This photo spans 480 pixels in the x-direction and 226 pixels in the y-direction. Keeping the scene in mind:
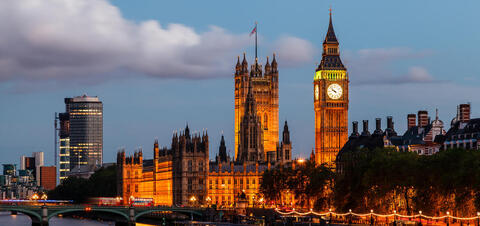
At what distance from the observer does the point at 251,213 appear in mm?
170125

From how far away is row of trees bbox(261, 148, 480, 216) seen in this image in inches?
4611

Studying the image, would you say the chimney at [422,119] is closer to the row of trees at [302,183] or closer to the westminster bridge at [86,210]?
the row of trees at [302,183]

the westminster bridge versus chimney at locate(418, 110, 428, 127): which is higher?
chimney at locate(418, 110, 428, 127)

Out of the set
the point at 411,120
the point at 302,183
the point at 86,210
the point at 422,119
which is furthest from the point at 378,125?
the point at 86,210

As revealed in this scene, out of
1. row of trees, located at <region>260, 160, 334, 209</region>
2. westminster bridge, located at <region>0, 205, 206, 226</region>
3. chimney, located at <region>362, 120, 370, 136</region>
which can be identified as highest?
chimney, located at <region>362, 120, 370, 136</region>

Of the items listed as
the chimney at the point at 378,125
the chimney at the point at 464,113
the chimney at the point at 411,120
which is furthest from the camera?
the chimney at the point at 378,125

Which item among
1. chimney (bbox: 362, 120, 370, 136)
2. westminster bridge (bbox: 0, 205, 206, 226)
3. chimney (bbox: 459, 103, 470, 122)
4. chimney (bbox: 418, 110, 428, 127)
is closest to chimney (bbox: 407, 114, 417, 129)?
chimney (bbox: 418, 110, 428, 127)

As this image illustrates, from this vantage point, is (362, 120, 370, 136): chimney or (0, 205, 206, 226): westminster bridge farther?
(362, 120, 370, 136): chimney

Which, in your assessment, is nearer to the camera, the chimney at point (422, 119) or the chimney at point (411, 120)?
the chimney at point (422, 119)

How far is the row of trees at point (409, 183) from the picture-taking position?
117 m

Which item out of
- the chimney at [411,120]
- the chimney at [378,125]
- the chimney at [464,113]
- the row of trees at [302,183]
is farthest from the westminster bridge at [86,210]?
the chimney at [464,113]

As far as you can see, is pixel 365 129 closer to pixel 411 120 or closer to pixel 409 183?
pixel 411 120

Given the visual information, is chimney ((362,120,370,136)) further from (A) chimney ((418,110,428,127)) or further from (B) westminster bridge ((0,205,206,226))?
(B) westminster bridge ((0,205,206,226))

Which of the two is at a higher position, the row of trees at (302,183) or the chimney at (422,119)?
the chimney at (422,119)
